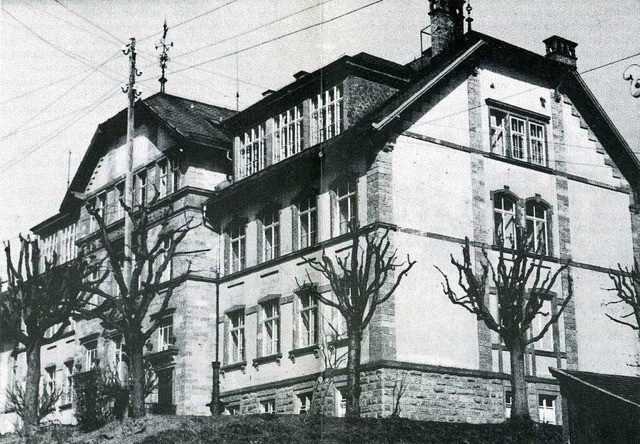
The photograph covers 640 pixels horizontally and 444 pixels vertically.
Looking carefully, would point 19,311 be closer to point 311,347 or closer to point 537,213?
point 311,347

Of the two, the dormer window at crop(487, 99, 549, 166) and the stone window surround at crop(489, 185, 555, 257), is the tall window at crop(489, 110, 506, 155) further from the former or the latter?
the stone window surround at crop(489, 185, 555, 257)

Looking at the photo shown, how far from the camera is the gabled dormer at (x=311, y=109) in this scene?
1123 inches

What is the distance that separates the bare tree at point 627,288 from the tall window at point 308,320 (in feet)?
30.3

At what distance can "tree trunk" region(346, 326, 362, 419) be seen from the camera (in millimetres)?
24156

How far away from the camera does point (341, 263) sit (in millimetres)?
24500

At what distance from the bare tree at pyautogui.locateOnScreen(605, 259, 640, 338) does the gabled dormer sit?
30.6ft

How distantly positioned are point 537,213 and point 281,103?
929 centimetres

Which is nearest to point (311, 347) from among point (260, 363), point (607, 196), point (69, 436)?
point (260, 363)

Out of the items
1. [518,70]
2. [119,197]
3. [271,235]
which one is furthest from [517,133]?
[119,197]

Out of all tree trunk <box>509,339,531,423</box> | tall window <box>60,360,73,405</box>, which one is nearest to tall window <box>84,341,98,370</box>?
tall window <box>60,360,73,405</box>

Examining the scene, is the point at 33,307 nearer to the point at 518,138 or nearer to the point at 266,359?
the point at 266,359

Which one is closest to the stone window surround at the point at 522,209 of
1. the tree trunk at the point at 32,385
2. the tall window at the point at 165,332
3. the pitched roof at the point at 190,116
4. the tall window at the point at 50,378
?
the pitched roof at the point at 190,116

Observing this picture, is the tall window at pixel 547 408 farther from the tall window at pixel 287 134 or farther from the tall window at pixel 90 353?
the tall window at pixel 90 353

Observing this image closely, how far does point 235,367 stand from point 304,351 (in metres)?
4.20
